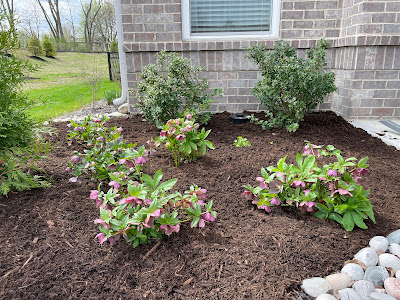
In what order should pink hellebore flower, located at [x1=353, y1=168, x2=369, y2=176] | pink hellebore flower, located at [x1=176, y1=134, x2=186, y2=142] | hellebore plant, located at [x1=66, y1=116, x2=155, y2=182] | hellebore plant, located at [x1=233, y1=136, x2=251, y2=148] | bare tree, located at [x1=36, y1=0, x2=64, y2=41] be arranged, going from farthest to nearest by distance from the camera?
1. bare tree, located at [x1=36, y1=0, x2=64, y2=41]
2. hellebore plant, located at [x1=233, y1=136, x2=251, y2=148]
3. pink hellebore flower, located at [x1=176, y1=134, x2=186, y2=142]
4. hellebore plant, located at [x1=66, y1=116, x2=155, y2=182]
5. pink hellebore flower, located at [x1=353, y1=168, x2=369, y2=176]

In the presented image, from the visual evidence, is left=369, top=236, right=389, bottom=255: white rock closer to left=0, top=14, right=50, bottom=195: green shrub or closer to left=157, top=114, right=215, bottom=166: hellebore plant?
left=157, top=114, right=215, bottom=166: hellebore plant

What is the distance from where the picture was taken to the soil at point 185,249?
1437 millimetres

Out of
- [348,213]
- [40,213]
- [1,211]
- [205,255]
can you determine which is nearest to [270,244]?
[205,255]

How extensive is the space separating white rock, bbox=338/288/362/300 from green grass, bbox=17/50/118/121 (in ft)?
17.7

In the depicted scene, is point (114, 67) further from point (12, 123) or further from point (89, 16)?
point (12, 123)

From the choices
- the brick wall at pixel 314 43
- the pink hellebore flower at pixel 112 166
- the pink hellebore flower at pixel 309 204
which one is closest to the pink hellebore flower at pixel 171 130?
the pink hellebore flower at pixel 112 166

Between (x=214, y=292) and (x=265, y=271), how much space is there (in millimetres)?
290

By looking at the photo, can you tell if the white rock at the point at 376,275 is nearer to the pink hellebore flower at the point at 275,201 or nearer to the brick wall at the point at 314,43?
the pink hellebore flower at the point at 275,201

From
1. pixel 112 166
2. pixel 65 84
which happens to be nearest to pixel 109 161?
pixel 112 166

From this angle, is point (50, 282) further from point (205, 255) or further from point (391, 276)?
point (391, 276)

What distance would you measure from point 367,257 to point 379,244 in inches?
5.6

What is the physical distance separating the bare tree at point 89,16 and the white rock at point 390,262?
51.5ft

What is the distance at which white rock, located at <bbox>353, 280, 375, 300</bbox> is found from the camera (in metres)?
1.44

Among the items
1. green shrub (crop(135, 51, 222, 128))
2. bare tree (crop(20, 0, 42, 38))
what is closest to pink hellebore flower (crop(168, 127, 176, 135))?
green shrub (crop(135, 51, 222, 128))
